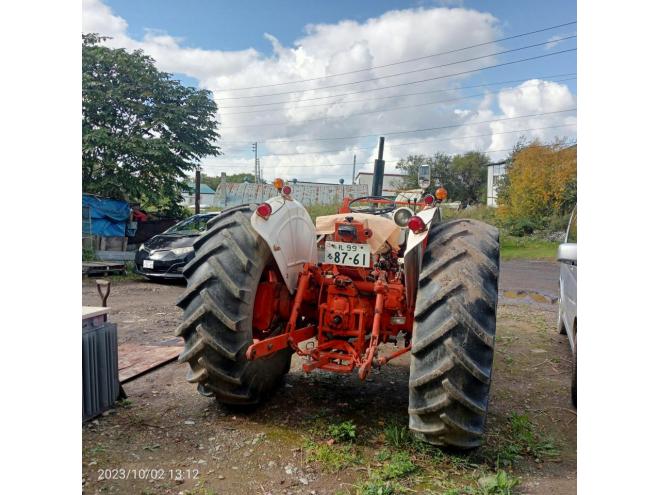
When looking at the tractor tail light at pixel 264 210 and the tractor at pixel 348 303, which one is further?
the tractor tail light at pixel 264 210

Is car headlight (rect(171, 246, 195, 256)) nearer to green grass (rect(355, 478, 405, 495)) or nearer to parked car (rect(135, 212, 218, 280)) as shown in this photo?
parked car (rect(135, 212, 218, 280))

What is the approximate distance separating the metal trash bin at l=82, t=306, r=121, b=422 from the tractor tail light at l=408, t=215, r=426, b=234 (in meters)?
2.29

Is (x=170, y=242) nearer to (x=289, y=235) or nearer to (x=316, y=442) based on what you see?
(x=289, y=235)

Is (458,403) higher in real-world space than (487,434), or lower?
higher

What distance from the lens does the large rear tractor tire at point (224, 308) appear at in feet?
10.6

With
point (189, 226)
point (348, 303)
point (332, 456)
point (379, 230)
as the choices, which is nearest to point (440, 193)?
point (379, 230)

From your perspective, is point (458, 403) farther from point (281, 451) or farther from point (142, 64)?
point (142, 64)

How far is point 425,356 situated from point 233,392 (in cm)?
140

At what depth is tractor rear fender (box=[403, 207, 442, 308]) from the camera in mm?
3000

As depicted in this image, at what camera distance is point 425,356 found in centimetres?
280

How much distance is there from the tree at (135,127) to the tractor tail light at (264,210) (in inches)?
373

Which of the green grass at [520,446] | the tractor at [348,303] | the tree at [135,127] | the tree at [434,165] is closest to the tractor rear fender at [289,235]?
the tractor at [348,303]

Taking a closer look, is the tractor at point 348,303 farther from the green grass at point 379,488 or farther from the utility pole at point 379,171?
the utility pole at point 379,171
